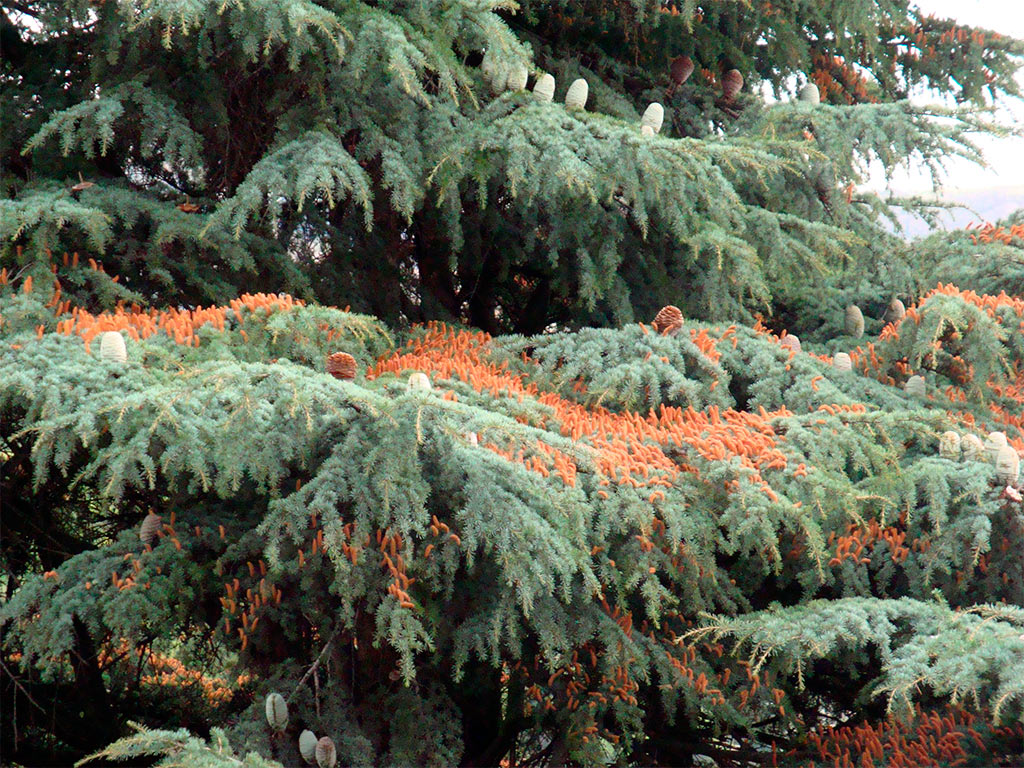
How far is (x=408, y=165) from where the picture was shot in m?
4.34

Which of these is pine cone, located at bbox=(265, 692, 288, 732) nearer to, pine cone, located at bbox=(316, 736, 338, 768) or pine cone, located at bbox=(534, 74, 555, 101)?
pine cone, located at bbox=(316, 736, 338, 768)

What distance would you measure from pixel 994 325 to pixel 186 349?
278cm

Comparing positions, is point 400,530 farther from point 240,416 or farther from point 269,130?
point 269,130

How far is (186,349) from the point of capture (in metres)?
3.38

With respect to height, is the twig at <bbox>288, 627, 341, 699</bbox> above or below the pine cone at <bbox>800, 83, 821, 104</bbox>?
below

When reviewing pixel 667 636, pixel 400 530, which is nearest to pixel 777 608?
pixel 667 636

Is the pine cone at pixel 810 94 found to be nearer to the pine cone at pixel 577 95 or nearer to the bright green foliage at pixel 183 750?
the pine cone at pixel 577 95

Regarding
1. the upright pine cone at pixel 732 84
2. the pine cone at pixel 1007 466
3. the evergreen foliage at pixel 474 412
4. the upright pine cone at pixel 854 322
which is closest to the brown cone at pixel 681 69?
the evergreen foliage at pixel 474 412

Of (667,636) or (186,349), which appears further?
(667,636)

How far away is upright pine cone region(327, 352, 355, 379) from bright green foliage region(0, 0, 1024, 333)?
72 centimetres

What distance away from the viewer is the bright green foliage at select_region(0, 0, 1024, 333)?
13.2 ft

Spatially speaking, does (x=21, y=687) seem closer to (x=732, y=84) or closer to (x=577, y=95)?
(x=577, y=95)

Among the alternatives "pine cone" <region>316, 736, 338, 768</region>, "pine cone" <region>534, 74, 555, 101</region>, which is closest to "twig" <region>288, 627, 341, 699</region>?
"pine cone" <region>316, 736, 338, 768</region>

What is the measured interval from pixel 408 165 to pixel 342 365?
1.28m
